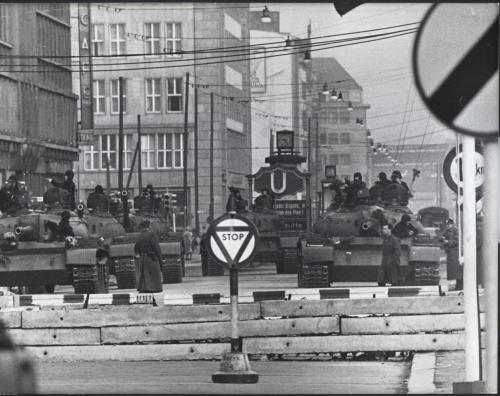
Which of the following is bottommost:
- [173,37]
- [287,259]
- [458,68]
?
[287,259]

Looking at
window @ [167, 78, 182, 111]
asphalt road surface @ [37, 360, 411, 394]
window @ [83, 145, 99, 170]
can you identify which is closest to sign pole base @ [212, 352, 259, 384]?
asphalt road surface @ [37, 360, 411, 394]

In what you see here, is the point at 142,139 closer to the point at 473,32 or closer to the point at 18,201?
the point at 18,201

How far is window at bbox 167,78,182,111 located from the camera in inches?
2328

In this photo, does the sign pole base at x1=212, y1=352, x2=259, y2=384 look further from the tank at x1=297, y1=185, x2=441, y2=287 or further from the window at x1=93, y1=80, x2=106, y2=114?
the window at x1=93, y1=80, x2=106, y2=114

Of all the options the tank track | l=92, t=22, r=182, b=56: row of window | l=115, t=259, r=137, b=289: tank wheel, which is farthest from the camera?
l=92, t=22, r=182, b=56: row of window

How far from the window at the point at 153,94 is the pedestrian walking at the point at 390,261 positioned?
24282 millimetres

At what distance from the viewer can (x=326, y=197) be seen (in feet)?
Answer: 132

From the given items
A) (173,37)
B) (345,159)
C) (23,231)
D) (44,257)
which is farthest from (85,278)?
(345,159)

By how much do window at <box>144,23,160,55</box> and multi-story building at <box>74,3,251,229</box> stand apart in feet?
0.16

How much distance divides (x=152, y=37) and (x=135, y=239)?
19124mm

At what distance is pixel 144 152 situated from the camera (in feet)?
185

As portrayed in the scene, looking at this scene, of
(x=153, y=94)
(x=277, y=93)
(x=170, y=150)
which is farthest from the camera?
(x=277, y=93)

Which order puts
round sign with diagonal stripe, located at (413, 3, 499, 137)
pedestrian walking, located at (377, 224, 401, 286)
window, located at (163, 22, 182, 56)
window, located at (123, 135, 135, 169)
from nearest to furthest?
round sign with diagonal stripe, located at (413, 3, 499, 137) < pedestrian walking, located at (377, 224, 401, 286) < window, located at (123, 135, 135, 169) < window, located at (163, 22, 182, 56)

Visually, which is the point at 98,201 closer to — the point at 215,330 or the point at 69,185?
the point at 69,185
